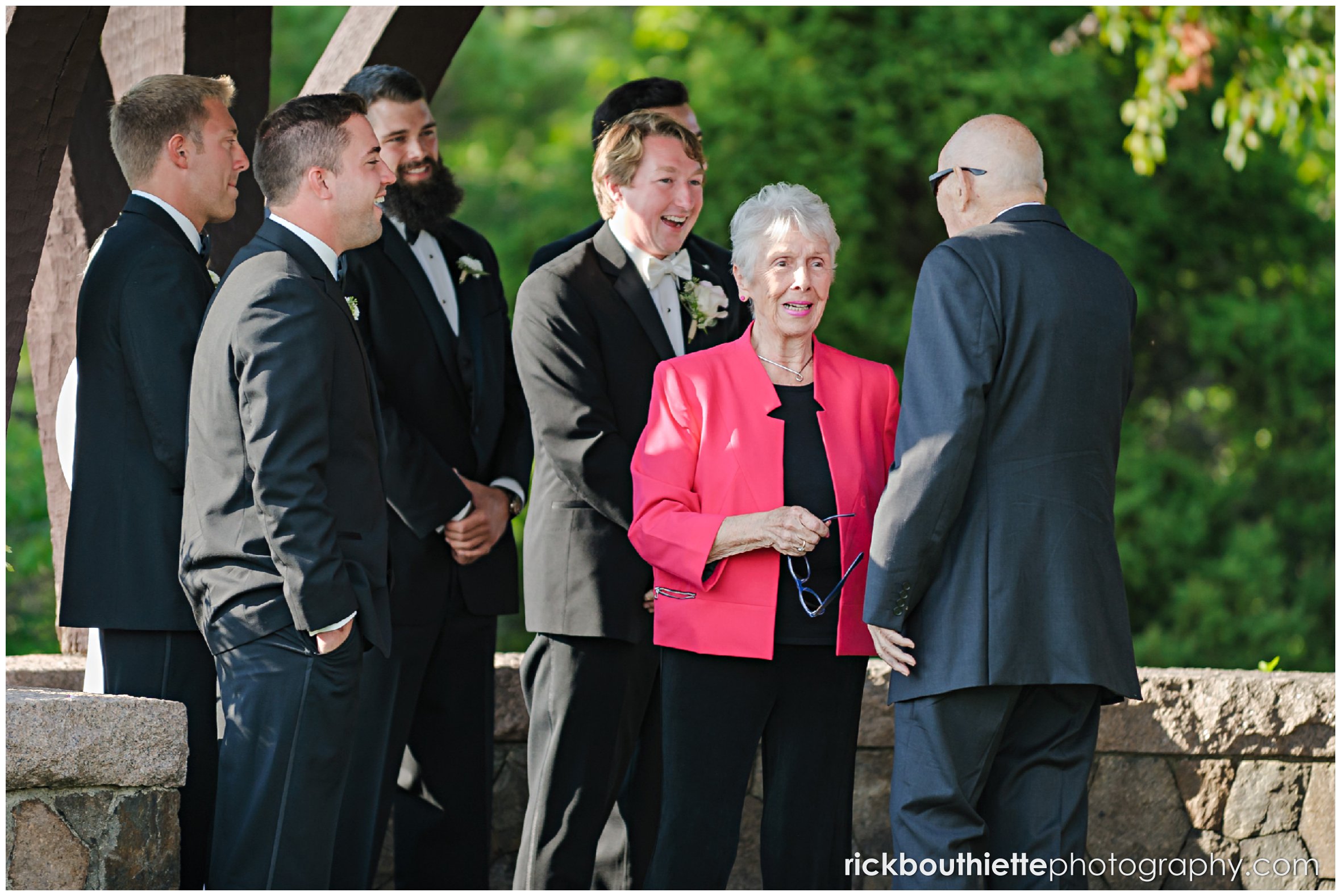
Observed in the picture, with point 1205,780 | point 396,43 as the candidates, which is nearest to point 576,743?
point 1205,780

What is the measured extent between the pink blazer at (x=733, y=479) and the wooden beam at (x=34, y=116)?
1500 mm

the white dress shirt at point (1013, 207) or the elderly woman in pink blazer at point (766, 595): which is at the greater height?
the white dress shirt at point (1013, 207)

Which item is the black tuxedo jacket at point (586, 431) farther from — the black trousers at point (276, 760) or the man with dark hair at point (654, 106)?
the black trousers at point (276, 760)

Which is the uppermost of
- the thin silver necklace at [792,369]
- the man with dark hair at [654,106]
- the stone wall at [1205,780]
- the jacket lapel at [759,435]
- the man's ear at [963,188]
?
the man with dark hair at [654,106]

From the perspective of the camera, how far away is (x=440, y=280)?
13.1 feet

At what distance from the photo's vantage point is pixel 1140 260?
10664 millimetres

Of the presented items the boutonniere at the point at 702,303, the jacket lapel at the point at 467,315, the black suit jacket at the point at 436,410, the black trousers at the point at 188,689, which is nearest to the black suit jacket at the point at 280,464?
the black trousers at the point at 188,689

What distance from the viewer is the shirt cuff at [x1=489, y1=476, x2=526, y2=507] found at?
3.96m

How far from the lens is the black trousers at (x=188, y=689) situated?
3.18 metres

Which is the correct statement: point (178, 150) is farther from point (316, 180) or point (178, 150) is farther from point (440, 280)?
point (440, 280)

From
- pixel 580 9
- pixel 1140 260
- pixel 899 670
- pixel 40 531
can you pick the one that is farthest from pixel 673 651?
pixel 580 9

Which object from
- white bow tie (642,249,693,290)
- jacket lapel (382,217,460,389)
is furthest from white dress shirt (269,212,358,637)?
white bow tie (642,249,693,290)

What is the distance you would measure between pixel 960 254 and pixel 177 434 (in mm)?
1701

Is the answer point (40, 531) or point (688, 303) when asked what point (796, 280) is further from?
point (40, 531)
